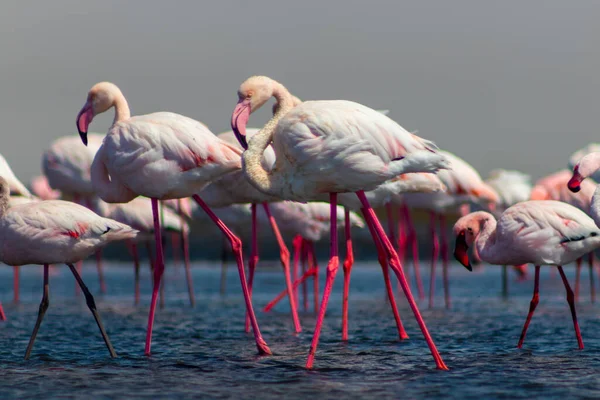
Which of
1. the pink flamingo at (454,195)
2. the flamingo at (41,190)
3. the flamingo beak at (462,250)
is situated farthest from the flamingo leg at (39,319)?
the flamingo at (41,190)

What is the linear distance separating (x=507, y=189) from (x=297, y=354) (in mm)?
6862

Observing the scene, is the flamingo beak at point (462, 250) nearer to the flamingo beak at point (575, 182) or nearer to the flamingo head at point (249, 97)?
the flamingo beak at point (575, 182)

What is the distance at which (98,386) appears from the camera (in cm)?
550

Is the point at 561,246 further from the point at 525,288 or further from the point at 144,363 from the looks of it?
the point at 525,288

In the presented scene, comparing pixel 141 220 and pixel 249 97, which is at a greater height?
pixel 249 97

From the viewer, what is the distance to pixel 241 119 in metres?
6.47

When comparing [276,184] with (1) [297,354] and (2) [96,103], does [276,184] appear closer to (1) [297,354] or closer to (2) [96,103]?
(1) [297,354]

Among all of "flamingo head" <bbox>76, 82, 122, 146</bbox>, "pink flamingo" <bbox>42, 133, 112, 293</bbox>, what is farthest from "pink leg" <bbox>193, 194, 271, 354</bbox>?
"pink flamingo" <bbox>42, 133, 112, 293</bbox>

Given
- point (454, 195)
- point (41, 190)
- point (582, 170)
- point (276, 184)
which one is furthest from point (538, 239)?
point (41, 190)

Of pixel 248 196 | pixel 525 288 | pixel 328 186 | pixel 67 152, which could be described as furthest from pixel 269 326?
pixel 525 288

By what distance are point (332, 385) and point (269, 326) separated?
11.1ft

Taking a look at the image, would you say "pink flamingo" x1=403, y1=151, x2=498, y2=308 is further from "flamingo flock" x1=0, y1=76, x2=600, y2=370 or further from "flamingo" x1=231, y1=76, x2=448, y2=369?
"flamingo" x1=231, y1=76, x2=448, y2=369

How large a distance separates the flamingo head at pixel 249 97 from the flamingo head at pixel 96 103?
133 cm

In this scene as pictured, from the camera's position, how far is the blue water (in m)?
5.38
